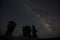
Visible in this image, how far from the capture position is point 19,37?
6391 mm

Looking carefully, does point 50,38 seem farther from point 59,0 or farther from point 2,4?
point 2,4

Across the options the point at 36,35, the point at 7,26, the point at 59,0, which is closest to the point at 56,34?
the point at 36,35

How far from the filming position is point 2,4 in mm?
6598

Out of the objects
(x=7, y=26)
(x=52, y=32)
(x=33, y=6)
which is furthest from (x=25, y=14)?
(x=52, y=32)

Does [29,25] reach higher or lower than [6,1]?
lower

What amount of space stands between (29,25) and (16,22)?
56 centimetres

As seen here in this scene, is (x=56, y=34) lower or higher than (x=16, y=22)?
lower

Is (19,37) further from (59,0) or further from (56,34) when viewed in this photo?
(59,0)

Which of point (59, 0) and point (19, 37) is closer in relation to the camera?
point (19, 37)

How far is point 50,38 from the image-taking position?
6500mm

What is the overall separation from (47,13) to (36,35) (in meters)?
1.08

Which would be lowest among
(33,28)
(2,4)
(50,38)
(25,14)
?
(50,38)

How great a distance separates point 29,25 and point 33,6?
86 cm

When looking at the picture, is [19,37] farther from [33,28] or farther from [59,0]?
[59,0]
